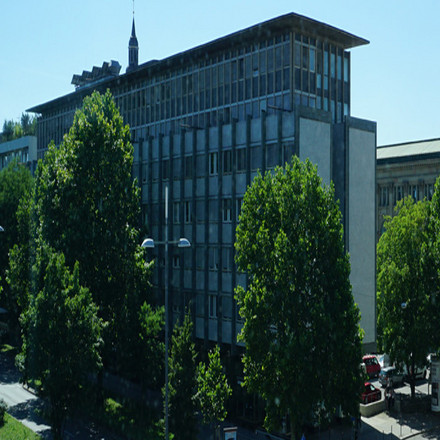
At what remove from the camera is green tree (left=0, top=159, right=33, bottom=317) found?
56281 millimetres

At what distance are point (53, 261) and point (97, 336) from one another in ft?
16.1

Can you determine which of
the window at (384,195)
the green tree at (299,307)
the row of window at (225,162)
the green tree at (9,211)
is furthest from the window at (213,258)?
the window at (384,195)

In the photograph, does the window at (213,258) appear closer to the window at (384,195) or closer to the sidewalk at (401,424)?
the sidewalk at (401,424)

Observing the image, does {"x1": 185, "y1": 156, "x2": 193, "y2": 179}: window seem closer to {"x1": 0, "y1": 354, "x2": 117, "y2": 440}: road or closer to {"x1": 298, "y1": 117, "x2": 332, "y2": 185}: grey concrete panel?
{"x1": 298, "y1": 117, "x2": 332, "y2": 185}: grey concrete panel

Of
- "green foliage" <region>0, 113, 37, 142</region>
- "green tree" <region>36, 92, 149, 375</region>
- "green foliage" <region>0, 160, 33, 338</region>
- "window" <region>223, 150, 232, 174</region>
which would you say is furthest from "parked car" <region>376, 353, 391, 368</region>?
"green foliage" <region>0, 113, 37, 142</region>

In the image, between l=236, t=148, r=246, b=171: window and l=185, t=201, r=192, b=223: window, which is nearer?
l=236, t=148, r=246, b=171: window

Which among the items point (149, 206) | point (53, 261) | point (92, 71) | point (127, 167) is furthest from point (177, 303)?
point (92, 71)

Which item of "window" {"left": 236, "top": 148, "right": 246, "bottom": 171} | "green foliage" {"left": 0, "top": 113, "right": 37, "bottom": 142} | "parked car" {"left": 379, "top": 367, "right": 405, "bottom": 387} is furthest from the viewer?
"green foliage" {"left": 0, "top": 113, "right": 37, "bottom": 142}

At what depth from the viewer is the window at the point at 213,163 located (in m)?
43.2

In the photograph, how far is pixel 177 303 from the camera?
46.7 m

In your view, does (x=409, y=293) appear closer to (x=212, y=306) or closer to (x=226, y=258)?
(x=226, y=258)

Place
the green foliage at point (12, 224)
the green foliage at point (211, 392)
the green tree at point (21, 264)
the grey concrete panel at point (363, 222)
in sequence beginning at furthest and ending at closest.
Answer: the green foliage at point (12, 224) → the green tree at point (21, 264) → the grey concrete panel at point (363, 222) → the green foliage at point (211, 392)

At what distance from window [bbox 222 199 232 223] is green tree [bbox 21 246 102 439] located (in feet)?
40.6

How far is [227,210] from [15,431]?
19.4 m
